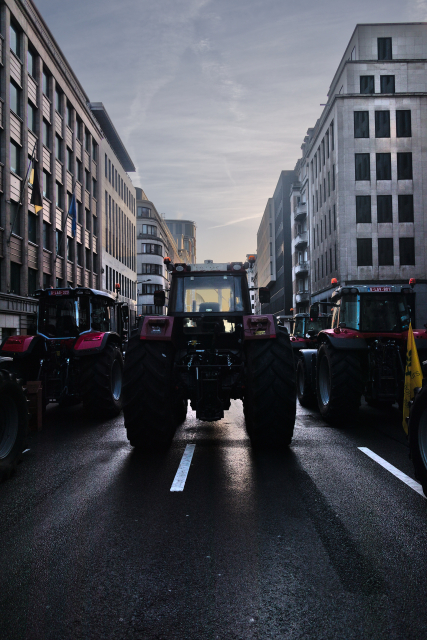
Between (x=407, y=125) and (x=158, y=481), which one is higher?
(x=407, y=125)

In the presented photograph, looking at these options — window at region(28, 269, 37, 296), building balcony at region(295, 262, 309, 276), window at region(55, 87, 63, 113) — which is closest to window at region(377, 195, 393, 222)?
building balcony at region(295, 262, 309, 276)

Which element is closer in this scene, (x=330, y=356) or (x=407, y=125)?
(x=330, y=356)

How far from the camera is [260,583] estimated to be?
132 inches

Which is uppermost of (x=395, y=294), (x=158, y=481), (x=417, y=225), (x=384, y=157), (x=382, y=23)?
(x=382, y=23)

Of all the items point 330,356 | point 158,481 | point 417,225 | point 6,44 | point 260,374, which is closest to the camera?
point 158,481

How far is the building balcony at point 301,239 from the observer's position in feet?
189

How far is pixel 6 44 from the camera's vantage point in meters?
26.1

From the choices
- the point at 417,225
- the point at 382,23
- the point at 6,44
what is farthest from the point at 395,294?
the point at 382,23

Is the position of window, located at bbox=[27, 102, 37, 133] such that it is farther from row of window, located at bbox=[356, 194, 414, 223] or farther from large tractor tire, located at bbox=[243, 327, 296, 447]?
large tractor tire, located at bbox=[243, 327, 296, 447]

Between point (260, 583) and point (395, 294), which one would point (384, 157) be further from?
point (260, 583)

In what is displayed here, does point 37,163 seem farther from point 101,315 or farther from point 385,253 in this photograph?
point 385,253

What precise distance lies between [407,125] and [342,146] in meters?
5.04

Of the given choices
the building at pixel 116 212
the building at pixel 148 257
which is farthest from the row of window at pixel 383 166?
the building at pixel 148 257

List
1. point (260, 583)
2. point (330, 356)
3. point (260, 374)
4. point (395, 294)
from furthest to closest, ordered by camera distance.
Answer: point (395, 294)
point (330, 356)
point (260, 374)
point (260, 583)
